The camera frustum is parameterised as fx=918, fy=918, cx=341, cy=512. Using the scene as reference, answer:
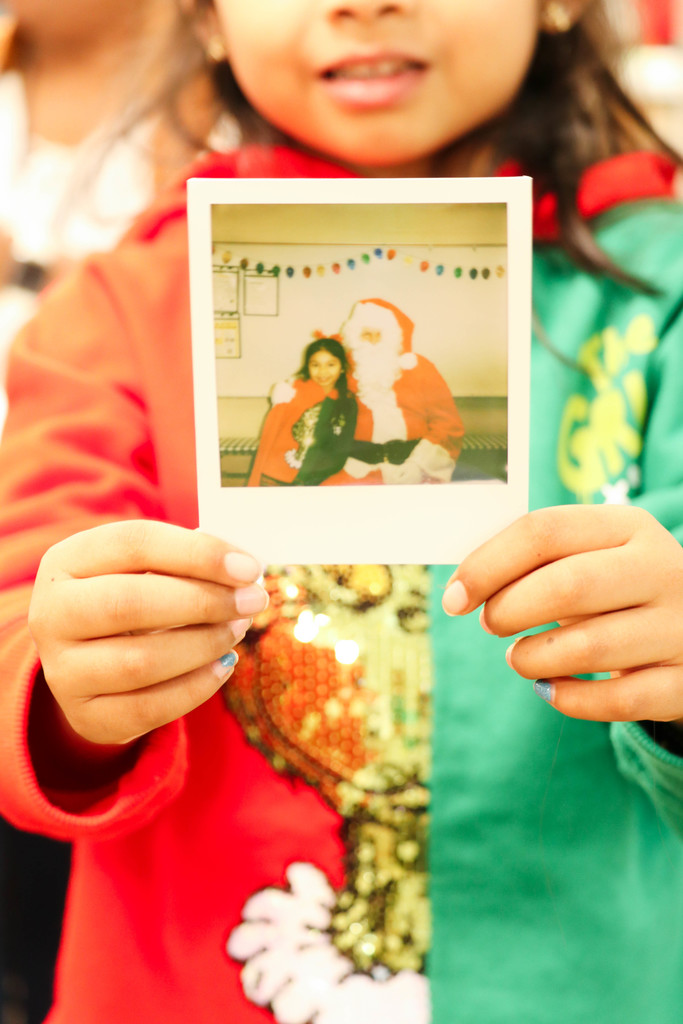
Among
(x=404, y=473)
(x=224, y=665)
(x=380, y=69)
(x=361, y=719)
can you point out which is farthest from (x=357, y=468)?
(x=380, y=69)

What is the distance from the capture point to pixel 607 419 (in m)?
0.74

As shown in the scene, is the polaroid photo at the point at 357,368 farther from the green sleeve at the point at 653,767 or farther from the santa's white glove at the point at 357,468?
the green sleeve at the point at 653,767

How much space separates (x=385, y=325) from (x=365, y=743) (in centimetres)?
33

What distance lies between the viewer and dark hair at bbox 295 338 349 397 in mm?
527

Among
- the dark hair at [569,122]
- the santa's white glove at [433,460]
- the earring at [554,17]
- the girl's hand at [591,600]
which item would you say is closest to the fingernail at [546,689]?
the girl's hand at [591,600]

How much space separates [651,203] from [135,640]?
60 cm

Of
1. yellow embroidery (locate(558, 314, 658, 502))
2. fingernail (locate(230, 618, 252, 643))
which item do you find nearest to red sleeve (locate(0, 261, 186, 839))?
fingernail (locate(230, 618, 252, 643))

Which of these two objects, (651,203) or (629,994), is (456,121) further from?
(629,994)

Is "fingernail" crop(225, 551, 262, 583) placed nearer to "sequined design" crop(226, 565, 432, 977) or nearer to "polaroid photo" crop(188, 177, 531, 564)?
"polaroid photo" crop(188, 177, 531, 564)

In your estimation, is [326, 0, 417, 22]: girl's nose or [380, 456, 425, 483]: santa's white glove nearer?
[380, 456, 425, 483]: santa's white glove

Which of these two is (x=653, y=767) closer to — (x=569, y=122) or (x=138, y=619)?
(x=138, y=619)

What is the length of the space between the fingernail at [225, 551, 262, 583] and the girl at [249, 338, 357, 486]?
0.15 ft

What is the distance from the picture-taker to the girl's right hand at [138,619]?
0.52 meters

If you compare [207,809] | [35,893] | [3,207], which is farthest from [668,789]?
[3,207]
